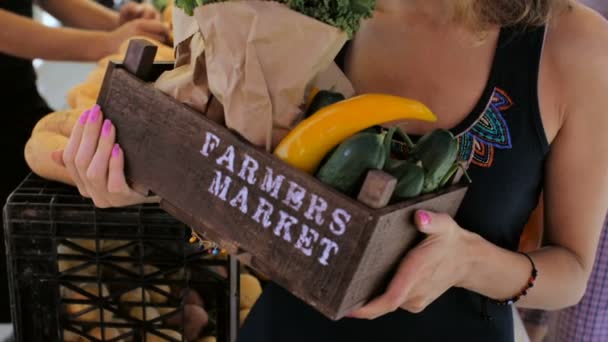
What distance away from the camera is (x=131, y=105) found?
0.93 meters

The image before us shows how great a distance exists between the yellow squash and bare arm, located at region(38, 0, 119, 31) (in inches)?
63.1

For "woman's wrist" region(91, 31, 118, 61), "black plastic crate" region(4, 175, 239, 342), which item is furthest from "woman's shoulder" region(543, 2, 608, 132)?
"woman's wrist" region(91, 31, 118, 61)

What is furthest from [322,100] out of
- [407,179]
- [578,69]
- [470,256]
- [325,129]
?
[578,69]

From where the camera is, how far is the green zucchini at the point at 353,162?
0.74 m

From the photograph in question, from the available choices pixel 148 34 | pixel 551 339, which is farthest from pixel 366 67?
pixel 551 339

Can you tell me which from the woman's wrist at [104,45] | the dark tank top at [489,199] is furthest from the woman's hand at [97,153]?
the woman's wrist at [104,45]

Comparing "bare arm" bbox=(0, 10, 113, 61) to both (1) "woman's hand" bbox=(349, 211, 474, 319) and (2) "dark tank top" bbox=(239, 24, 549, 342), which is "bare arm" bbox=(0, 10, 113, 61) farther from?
(1) "woman's hand" bbox=(349, 211, 474, 319)

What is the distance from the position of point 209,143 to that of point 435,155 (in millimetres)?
284

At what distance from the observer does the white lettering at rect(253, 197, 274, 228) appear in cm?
80

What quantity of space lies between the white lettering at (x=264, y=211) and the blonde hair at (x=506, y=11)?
488 mm

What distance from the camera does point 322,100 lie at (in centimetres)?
84

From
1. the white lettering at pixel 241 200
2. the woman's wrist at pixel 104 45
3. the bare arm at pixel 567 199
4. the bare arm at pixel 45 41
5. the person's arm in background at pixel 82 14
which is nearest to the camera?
the white lettering at pixel 241 200

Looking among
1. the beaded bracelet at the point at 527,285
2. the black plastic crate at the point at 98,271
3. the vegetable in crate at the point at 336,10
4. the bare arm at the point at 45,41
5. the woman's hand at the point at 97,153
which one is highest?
the vegetable in crate at the point at 336,10

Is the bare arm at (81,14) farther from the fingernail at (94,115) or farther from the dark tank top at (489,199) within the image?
the dark tank top at (489,199)
